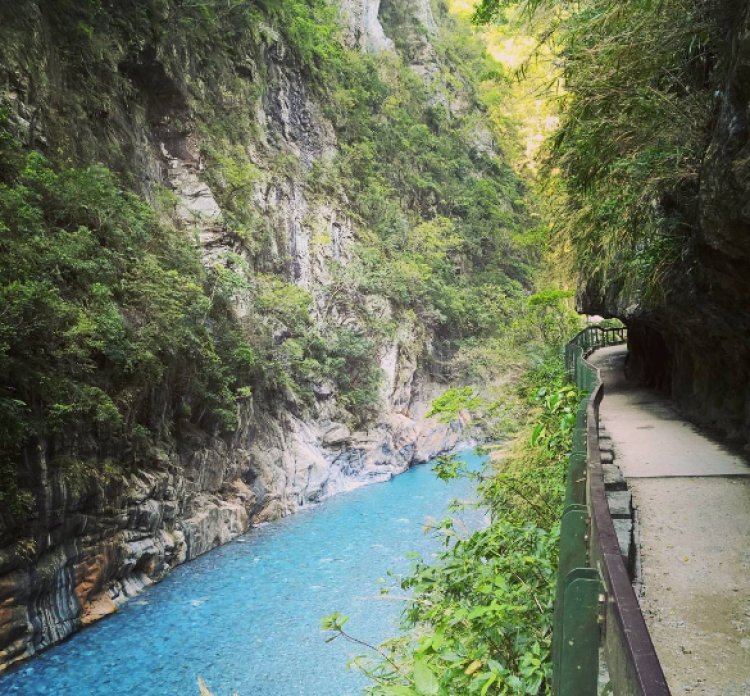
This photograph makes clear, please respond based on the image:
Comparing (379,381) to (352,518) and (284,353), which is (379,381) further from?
(352,518)

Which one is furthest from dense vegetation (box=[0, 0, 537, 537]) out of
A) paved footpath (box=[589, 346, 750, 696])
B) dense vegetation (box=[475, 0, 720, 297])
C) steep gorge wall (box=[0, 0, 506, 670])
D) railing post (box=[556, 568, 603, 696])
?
railing post (box=[556, 568, 603, 696])

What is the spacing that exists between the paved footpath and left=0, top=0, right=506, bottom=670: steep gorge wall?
10410mm

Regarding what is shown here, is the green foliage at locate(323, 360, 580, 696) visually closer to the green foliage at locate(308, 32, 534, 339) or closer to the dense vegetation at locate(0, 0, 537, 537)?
the dense vegetation at locate(0, 0, 537, 537)

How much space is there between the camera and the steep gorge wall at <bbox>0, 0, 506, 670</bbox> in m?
11.4

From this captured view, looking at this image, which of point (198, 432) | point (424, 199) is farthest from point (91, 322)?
point (424, 199)

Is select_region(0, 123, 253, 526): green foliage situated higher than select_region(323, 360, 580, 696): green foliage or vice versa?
select_region(0, 123, 253, 526): green foliage

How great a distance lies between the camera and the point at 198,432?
18.0 metres

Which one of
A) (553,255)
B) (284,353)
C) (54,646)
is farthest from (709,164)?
(284,353)

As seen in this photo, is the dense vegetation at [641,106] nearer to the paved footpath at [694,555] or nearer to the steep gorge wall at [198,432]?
the paved footpath at [694,555]

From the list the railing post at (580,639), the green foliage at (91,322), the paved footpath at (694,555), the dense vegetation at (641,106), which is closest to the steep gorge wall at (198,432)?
the green foliage at (91,322)

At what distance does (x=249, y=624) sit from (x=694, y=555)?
1068 centimetres

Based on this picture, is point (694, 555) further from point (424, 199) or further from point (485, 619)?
point (424, 199)

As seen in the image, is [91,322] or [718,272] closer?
[718,272]

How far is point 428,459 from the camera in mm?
33062
